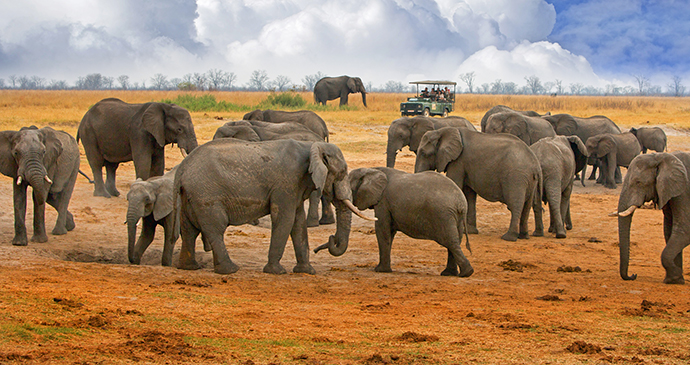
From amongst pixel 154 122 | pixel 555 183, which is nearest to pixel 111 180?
pixel 154 122

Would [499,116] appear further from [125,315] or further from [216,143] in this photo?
[125,315]

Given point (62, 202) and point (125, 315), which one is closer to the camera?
point (125, 315)

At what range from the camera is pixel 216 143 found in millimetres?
8594

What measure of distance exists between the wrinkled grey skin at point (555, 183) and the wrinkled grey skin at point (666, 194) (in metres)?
3.77

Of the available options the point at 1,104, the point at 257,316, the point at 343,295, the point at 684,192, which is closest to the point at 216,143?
the point at 343,295

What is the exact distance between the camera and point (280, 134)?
13422 mm

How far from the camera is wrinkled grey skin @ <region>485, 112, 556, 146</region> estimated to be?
60.3 feet

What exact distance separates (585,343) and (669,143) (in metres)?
26.1

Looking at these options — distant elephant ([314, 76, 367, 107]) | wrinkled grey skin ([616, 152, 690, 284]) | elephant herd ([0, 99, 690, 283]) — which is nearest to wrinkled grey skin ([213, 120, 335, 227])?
elephant herd ([0, 99, 690, 283])

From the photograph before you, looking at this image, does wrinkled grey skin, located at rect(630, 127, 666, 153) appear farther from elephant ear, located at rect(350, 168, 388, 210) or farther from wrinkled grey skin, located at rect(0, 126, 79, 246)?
wrinkled grey skin, located at rect(0, 126, 79, 246)

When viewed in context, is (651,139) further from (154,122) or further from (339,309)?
(339,309)

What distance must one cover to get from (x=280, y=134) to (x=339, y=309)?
720 centimetres

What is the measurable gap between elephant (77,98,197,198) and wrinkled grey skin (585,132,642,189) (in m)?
10.7

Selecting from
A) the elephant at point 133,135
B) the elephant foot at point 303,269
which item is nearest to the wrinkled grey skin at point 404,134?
the elephant at point 133,135
